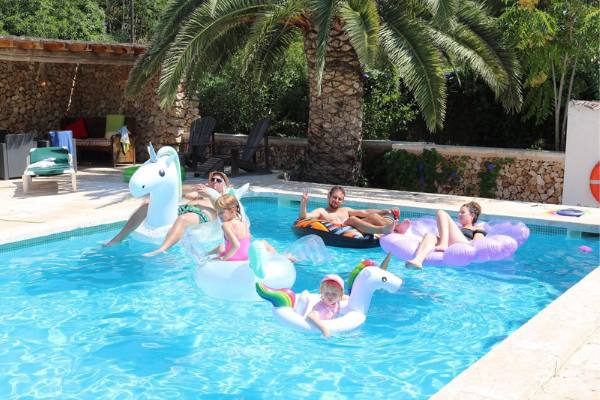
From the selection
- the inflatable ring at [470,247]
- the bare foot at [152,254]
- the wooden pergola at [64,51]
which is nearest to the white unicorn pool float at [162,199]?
the bare foot at [152,254]

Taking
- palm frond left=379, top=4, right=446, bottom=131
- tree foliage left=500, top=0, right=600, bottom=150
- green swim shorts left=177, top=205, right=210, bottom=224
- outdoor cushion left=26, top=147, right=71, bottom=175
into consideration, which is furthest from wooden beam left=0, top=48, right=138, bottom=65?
tree foliage left=500, top=0, right=600, bottom=150

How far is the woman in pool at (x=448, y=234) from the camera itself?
7.24 metres

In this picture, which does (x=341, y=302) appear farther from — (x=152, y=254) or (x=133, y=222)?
(x=133, y=222)

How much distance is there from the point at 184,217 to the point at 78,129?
9.31 m

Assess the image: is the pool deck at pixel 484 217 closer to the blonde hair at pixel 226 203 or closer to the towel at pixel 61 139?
the towel at pixel 61 139

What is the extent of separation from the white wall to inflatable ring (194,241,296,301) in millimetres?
6500

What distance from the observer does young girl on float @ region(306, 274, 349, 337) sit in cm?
519

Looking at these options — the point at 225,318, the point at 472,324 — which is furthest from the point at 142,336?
the point at 472,324

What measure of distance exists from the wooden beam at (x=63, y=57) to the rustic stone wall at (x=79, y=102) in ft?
3.15

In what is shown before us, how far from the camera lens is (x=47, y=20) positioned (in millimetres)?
24984

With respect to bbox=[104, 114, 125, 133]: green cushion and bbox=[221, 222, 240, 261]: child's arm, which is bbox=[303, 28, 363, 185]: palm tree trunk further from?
bbox=[221, 222, 240, 261]: child's arm

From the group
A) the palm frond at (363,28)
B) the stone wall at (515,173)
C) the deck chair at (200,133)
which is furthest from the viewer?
the deck chair at (200,133)

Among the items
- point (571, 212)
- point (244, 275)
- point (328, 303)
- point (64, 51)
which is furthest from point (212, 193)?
point (64, 51)

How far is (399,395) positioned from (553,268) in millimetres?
4046
